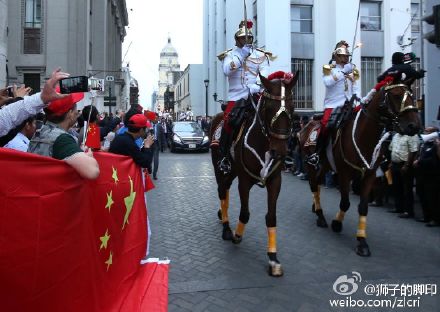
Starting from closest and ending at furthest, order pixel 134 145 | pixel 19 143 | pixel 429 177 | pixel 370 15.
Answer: pixel 19 143 < pixel 134 145 < pixel 429 177 < pixel 370 15

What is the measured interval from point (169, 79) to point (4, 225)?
137m

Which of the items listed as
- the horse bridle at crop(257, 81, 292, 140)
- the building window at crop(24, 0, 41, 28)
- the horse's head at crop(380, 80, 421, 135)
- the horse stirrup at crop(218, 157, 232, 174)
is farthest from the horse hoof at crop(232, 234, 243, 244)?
the building window at crop(24, 0, 41, 28)

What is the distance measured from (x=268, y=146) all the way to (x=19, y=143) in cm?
315

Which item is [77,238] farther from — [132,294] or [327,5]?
[327,5]

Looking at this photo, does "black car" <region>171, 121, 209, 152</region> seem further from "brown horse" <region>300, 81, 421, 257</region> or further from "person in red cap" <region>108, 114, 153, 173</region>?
"person in red cap" <region>108, 114, 153, 173</region>

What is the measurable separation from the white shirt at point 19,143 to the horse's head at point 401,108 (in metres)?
4.84

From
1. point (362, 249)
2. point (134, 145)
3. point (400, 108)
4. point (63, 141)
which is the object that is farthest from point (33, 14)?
point (63, 141)

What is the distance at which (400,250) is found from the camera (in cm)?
661

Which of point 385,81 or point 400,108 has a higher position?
point 385,81

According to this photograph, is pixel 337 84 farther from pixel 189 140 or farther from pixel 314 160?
pixel 189 140

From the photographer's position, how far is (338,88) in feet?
26.6

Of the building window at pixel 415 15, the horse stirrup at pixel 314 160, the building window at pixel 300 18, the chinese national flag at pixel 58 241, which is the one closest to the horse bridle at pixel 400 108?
the horse stirrup at pixel 314 160

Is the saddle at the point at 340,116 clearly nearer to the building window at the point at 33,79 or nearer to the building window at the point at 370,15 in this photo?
the building window at the point at 370,15

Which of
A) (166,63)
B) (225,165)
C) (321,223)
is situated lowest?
(321,223)
